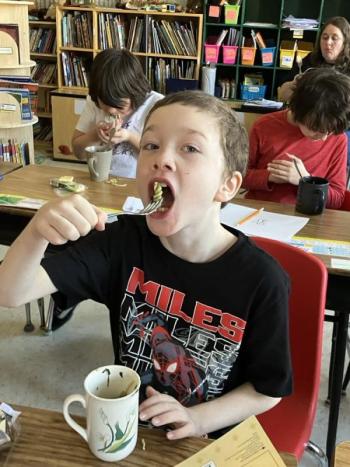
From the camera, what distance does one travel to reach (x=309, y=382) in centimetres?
122

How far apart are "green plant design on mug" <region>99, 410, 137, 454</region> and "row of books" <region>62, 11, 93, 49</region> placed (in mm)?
5055

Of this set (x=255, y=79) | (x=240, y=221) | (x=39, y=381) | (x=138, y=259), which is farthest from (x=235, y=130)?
(x=255, y=79)

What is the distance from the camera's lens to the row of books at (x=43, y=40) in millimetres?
5410

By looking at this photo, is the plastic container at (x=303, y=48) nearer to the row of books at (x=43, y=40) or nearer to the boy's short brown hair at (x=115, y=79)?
the row of books at (x=43, y=40)

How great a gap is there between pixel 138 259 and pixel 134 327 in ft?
0.45

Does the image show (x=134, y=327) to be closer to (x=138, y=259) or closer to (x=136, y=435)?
(x=138, y=259)

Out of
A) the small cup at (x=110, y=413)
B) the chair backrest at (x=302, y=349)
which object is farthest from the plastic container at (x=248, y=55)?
the small cup at (x=110, y=413)

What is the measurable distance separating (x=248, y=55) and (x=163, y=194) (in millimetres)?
4637

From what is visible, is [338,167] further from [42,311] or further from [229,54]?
[229,54]

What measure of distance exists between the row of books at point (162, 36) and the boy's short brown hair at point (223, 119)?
4421 mm

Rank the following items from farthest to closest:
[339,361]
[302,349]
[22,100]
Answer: [22,100] < [339,361] < [302,349]

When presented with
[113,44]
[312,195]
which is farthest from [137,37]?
[312,195]

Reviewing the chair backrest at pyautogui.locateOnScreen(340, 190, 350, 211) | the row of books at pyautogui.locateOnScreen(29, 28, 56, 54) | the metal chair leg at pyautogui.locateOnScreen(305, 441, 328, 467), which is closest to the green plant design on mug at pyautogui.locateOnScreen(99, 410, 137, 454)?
the metal chair leg at pyautogui.locateOnScreen(305, 441, 328, 467)

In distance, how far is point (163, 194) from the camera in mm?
907
